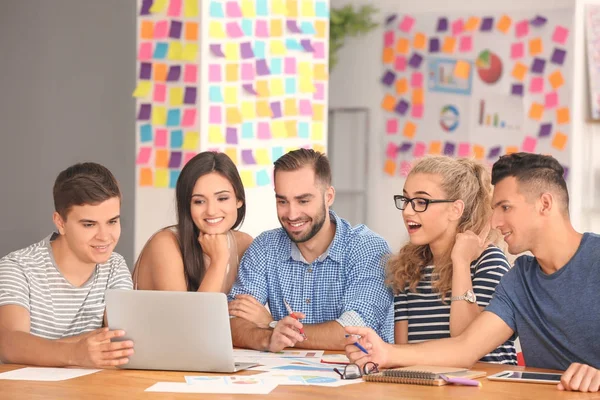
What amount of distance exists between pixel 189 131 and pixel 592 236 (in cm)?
240

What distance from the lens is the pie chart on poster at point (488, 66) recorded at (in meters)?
6.53

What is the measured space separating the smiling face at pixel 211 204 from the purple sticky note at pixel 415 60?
3628mm

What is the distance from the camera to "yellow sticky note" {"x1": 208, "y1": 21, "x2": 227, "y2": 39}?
4477 mm

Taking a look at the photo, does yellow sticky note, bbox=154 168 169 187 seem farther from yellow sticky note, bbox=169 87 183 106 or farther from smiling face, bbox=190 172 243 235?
smiling face, bbox=190 172 243 235

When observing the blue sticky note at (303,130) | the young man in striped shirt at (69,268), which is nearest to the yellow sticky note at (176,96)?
the blue sticky note at (303,130)

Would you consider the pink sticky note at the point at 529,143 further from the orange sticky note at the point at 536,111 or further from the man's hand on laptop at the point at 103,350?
the man's hand on laptop at the point at 103,350

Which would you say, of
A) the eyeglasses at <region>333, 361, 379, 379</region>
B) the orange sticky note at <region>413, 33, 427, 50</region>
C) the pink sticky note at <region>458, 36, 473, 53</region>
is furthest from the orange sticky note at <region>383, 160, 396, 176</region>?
the eyeglasses at <region>333, 361, 379, 379</region>

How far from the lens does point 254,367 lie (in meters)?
2.53

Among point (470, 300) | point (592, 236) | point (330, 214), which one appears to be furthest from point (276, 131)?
point (592, 236)

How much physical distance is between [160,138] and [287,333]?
2022mm

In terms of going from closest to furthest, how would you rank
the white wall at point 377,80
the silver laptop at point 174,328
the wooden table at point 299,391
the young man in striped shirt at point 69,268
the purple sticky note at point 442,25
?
the wooden table at point 299,391 < the silver laptop at point 174,328 < the young man in striped shirt at point 69,268 < the white wall at point 377,80 < the purple sticky note at point 442,25

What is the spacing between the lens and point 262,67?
4.62 meters

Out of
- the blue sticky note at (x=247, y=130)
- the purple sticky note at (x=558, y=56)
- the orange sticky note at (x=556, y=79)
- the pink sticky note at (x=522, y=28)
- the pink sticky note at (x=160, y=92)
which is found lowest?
the blue sticky note at (x=247, y=130)

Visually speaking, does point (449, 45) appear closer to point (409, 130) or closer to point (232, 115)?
point (409, 130)
